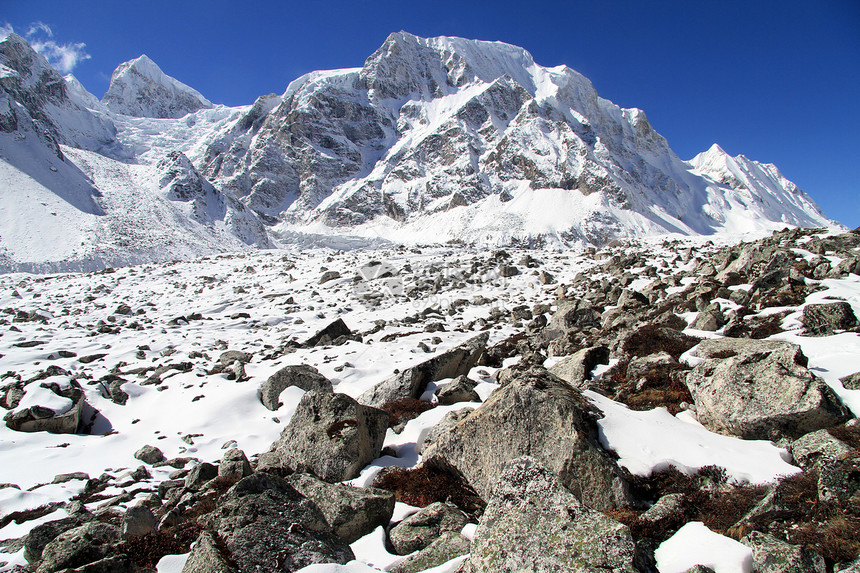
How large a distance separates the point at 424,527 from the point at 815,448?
4942 mm

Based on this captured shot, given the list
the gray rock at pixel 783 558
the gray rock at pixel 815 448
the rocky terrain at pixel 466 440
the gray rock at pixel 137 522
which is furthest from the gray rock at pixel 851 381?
the gray rock at pixel 137 522

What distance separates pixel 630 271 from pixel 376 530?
844 inches

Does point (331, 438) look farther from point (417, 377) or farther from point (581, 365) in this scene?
point (581, 365)

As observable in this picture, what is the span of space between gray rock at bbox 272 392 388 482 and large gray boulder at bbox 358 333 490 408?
233cm

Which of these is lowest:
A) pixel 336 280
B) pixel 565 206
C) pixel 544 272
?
pixel 336 280

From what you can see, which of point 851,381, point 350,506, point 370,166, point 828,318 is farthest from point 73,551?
point 370,166

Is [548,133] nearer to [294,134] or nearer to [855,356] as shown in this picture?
[294,134]

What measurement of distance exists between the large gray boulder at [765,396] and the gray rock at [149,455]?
10.5m

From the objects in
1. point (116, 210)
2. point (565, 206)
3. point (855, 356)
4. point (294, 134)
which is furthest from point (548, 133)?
point (855, 356)

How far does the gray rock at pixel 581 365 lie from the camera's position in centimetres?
966

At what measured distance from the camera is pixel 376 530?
4.85m

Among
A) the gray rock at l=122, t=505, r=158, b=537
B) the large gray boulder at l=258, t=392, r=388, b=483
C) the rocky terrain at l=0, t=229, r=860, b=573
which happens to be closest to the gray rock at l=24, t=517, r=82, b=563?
the rocky terrain at l=0, t=229, r=860, b=573

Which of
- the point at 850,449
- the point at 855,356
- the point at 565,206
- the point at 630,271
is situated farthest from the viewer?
the point at 565,206

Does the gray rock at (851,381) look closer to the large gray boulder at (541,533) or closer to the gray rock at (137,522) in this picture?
the large gray boulder at (541,533)
